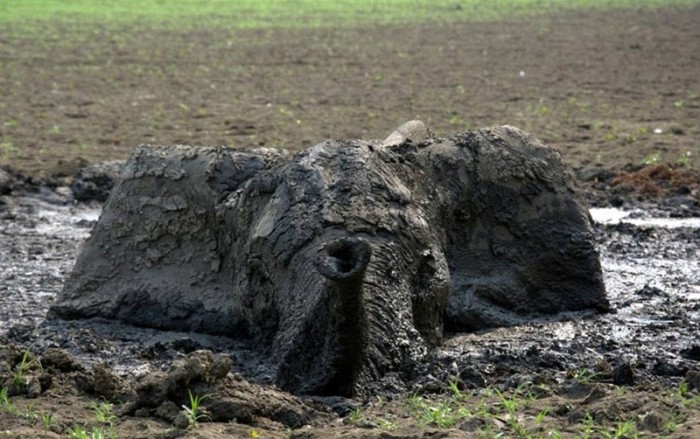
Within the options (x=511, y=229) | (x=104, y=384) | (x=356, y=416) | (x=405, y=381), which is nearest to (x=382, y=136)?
(x=511, y=229)

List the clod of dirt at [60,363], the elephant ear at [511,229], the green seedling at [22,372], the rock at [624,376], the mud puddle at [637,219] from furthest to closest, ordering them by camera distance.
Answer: the mud puddle at [637,219] < the elephant ear at [511,229] < the clod of dirt at [60,363] < the rock at [624,376] < the green seedling at [22,372]

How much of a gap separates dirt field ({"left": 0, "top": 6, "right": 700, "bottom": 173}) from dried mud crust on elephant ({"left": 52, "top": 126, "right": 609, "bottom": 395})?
18.3 feet

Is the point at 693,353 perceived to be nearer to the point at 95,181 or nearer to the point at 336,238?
the point at 336,238

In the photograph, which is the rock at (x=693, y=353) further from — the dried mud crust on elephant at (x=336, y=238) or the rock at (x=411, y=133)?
the rock at (x=411, y=133)

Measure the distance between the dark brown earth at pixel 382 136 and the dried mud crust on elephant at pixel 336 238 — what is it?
0.67 feet

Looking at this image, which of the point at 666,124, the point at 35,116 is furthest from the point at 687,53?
the point at 35,116

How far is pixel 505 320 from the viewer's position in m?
8.39

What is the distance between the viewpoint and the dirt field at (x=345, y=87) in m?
16.0

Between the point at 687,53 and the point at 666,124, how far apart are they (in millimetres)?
7840

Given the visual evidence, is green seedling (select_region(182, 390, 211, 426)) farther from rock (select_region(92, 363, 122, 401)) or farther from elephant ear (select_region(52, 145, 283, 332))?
elephant ear (select_region(52, 145, 283, 332))

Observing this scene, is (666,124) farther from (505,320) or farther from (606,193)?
(505,320)

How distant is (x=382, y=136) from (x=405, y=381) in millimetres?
9207

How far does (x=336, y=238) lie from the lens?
22.8ft

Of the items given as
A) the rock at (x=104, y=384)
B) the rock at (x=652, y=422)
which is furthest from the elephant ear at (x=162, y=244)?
the rock at (x=652, y=422)
